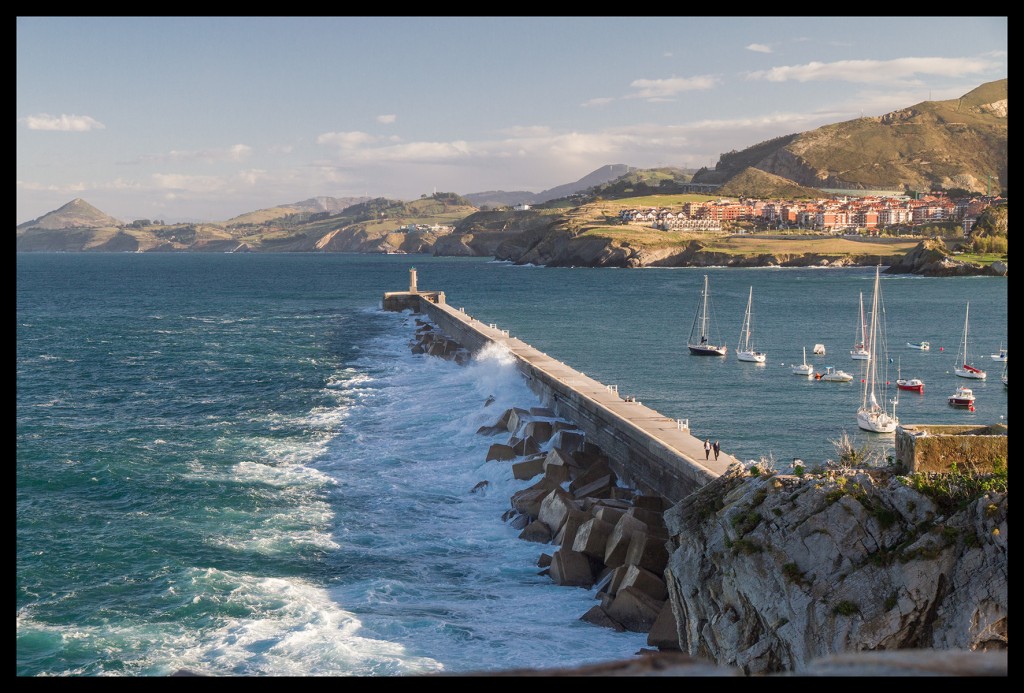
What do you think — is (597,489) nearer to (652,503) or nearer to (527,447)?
(652,503)

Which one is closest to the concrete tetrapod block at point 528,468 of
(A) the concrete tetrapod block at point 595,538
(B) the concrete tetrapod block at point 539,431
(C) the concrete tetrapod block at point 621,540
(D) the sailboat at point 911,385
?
(B) the concrete tetrapod block at point 539,431

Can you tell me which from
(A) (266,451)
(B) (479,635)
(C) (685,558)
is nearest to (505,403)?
(A) (266,451)

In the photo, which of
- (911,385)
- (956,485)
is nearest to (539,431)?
(956,485)

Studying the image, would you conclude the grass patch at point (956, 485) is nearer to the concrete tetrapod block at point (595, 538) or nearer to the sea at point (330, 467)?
the sea at point (330, 467)

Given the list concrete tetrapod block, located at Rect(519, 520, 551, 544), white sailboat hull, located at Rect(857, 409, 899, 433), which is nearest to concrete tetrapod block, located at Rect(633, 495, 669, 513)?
concrete tetrapod block, located at Rect(519, 520, 551, 544)

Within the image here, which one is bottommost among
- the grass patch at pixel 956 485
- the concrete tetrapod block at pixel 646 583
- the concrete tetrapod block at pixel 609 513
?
the concrete tetrapod block at pixel 646 583

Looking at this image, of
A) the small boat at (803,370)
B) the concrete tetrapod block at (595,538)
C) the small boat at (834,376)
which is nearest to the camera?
the concrete tetrapod block at (595,538)

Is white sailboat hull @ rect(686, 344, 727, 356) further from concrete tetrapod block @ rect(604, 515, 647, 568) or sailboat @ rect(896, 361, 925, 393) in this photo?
concrete tetrapod block @ rect(604, 515, 647, 568)

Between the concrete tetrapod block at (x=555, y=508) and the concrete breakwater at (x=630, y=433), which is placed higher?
the concrete breakwater at (x=630, y=433)
